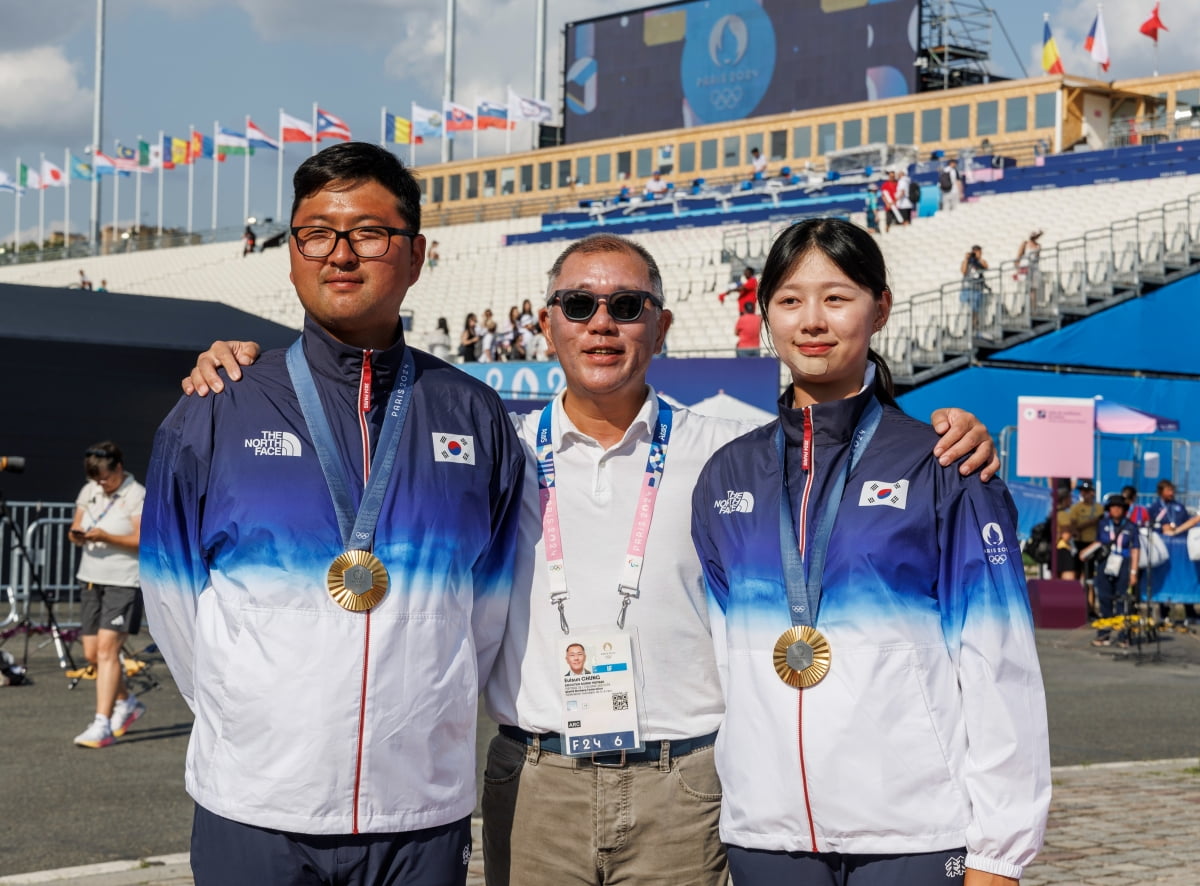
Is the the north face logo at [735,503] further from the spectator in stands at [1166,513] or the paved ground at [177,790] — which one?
the spectator in stands at [1166,513]

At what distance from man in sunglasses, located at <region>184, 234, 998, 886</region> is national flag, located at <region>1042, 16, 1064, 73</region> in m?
46.6

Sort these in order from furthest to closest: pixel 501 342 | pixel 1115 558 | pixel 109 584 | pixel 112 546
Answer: pixel 501 342
pixel 1115 558
pixel 112 546
pixel 109 584

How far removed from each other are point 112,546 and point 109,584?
310mm

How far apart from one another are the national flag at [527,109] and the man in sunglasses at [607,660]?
5280cm

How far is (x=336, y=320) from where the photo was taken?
3.36 m

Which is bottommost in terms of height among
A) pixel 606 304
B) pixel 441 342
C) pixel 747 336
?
pixel 606 304

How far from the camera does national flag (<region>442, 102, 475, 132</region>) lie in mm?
57281

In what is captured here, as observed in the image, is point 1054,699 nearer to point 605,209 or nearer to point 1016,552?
point 1016,552

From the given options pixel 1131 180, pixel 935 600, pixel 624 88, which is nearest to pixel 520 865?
pixel 935 600

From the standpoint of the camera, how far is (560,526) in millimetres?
3693

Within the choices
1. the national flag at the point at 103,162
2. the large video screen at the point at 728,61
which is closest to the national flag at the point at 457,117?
the large video screen at the point at 728,61

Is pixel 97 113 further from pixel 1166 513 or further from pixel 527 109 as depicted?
pixel 1166 513

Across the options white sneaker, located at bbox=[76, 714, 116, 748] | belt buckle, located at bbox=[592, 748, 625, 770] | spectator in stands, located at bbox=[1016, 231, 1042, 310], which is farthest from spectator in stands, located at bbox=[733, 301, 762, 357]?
belt buckle, located at bbox=[592, 748, 625, 770]

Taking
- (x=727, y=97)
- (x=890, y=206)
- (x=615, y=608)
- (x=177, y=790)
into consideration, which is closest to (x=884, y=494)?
(x=615, y=608)
